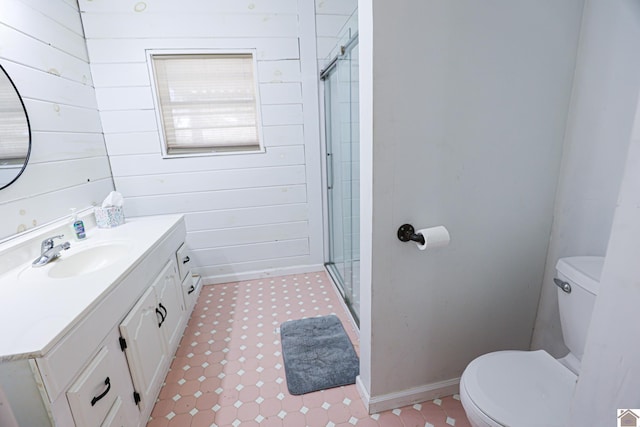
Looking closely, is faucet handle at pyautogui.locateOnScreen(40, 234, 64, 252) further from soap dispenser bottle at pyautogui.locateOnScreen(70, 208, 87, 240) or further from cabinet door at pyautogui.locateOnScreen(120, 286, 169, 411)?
cabinet door at pyautogui.locateOnScreen(120, 286, 169, 411)

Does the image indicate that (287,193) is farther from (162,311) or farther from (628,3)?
(628,3)

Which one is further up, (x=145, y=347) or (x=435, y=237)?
(x=435, y=237)

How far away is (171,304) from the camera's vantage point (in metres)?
1.83

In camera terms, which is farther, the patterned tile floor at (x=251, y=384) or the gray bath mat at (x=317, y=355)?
the gray bath mat at (x=317, y=355)

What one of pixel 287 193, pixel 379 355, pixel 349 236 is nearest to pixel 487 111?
pixel 379 355

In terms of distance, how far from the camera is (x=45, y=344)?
82cm

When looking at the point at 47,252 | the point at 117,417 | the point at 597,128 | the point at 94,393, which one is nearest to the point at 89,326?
the point at 94,393

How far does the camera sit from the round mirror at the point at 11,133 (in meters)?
1.44

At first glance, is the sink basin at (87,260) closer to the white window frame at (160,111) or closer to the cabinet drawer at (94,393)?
the cabinet drawer at (94,393)

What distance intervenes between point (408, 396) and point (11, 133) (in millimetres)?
2364

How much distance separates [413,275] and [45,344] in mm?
1261

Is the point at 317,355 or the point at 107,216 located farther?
the point at 107,216

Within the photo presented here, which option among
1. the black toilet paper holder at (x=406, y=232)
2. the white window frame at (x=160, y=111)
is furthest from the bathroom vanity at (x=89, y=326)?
the black toilet paper holder at (x=406, y=232)

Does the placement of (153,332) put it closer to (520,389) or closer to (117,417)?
(117,417)
